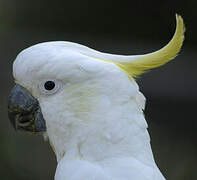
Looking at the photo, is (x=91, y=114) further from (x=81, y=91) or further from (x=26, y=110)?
(x=26, y=110)

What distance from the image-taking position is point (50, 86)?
4.92 ft

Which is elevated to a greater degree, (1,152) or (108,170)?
(108,170)

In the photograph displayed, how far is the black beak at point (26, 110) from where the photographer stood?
1.55 meters

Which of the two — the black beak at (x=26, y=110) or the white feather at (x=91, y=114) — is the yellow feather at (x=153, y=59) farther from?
the black beak at (x=26, y=110)

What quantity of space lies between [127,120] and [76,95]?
0.17m

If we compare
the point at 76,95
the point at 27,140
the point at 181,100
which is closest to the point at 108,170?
the point at 76,95

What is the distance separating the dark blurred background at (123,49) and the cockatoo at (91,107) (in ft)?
6.32

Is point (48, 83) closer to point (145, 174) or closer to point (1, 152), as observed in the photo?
point (145, 174)

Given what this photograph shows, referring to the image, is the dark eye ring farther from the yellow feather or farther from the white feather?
the yellow feather

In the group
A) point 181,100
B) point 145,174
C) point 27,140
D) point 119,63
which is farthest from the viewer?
point 27,140

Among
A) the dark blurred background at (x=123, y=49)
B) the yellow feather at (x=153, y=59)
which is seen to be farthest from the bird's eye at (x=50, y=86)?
the dark blurred background at (x=123, y=49)

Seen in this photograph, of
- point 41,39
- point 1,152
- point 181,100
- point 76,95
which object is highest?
point 76,95

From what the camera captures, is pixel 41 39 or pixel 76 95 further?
pixel 41 39

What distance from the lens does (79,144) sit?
1476 millimetres
